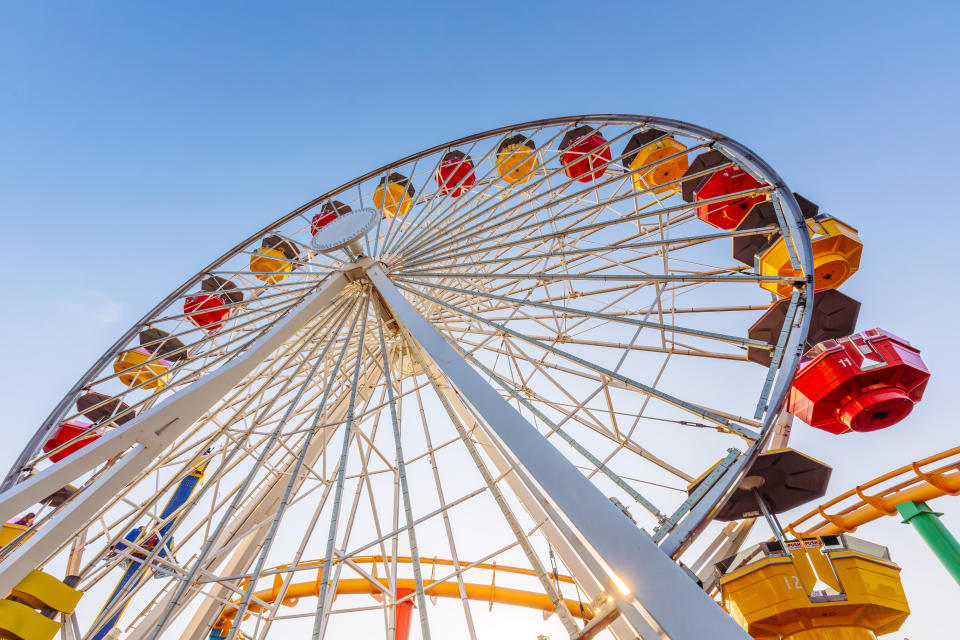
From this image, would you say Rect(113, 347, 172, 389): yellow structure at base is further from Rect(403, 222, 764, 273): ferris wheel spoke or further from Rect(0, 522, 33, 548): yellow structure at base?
Rect(403, 222, 764, 273): ferris wheel spoke

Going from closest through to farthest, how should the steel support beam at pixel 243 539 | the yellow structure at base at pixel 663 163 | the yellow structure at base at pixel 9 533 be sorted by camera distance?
the steel support beam at pixel 243 539, the yellow structure at base at pixel 9 533, the yellow structure at base at pixel 663 163

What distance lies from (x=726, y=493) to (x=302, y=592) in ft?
26.1

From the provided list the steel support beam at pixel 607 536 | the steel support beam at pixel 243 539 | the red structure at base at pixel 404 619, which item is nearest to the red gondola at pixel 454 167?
the steel support beam at pixel 243 539

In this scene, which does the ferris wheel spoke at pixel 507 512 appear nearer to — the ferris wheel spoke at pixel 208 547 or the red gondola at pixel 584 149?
the ferris wheel spoke at pixel 208 547

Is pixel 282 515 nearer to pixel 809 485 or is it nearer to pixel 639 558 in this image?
pixel 639 558

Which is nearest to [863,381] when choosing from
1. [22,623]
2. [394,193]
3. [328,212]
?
[22,623]

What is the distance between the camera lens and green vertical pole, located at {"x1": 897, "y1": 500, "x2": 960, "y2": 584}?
488cm

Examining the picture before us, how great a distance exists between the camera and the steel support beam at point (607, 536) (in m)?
2.11

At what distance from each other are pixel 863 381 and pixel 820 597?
2631 millimetres

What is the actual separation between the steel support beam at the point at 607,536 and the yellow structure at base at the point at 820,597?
1756 millimetres

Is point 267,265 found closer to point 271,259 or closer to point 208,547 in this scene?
point 271,259

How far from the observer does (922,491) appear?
5.31m

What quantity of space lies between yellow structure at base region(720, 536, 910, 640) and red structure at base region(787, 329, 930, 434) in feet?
6.57

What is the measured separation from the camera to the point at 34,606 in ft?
11.0
